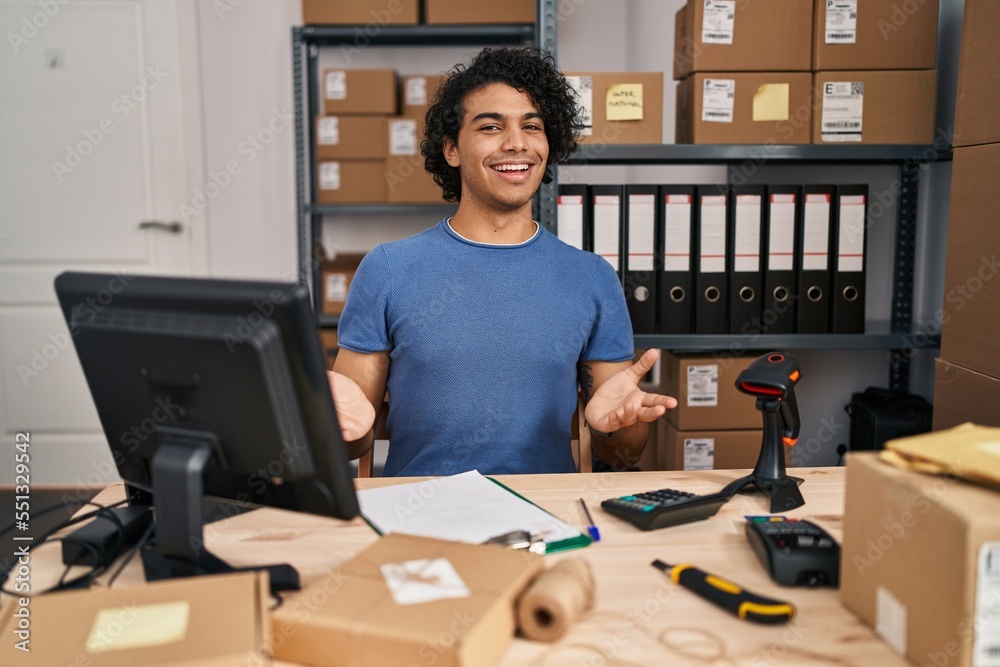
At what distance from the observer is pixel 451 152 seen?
1728 millimetres

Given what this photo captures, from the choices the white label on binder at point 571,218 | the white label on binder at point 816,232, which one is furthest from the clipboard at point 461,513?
the white label on binder at point 816,232

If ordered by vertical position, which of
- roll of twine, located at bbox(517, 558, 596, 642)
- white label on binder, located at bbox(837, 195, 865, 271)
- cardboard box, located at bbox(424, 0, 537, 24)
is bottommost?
roll of twine, located at bbox(517, 558, 596, 642)

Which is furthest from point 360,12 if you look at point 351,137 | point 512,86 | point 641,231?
point 641,231

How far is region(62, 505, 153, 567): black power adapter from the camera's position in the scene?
0.86 metres

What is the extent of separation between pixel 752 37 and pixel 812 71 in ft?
0.60

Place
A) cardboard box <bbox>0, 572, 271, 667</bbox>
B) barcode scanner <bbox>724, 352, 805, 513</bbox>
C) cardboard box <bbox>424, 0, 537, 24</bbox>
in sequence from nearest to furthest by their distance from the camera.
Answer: cardboard box <bbox>0, 572, 271, 667</bbox> → barcode scanner <bbox>724, 352, 805, 513</bbox> → cardboard box <bbox>424, 0, 537, 24</bbox>

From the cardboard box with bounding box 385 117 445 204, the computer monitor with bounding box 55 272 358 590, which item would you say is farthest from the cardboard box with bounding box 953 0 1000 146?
the cardboard box with bounding box 385 117 445 204

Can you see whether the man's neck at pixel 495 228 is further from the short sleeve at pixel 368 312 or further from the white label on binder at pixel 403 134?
the white label on binder at pixel 403 134

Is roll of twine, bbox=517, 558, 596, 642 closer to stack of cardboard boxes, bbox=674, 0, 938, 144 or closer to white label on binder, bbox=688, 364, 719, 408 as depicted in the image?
white label on binder, bbox=688, 364, 719, 408

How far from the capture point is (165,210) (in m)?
3.00

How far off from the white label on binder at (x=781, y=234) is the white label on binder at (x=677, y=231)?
0.22m

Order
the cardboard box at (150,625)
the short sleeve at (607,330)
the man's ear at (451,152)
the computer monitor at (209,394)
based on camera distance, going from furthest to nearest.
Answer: the man's ear at (451,152), the short sleeve at (607,330), the computer monitor at (209,394), the cardboard box at (150,625)

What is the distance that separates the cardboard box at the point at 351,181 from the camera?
8.52 ft

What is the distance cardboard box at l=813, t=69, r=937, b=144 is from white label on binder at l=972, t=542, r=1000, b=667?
162cm
